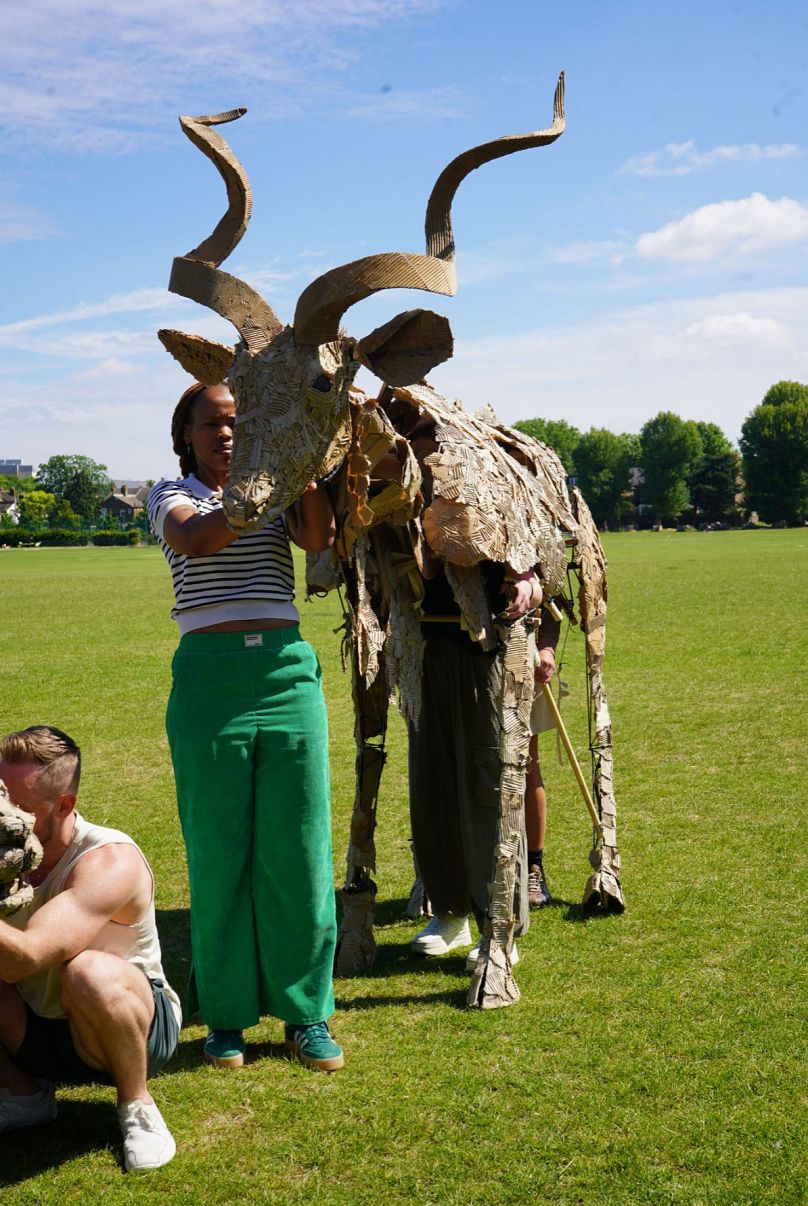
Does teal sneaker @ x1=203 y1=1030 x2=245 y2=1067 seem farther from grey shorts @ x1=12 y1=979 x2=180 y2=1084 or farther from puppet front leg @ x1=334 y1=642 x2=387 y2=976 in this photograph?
puppet front leg @ x1=334 y1=642 x2=387 y2=976

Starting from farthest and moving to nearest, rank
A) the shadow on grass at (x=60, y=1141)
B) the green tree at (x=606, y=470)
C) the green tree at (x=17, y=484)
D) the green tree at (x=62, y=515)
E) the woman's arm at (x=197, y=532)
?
the green tree at (x=17, y=484) < the green tree at (x=62, y=515) < the green tree at (x=606, y=470) < the woman's arm at (x=197, y=532) < the shadow on grass at (x=60, y=1141)

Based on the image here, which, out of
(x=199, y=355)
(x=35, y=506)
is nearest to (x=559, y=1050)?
(x=199, y=355)

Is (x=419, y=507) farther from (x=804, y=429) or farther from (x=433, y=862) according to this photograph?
(x=804, y=429)

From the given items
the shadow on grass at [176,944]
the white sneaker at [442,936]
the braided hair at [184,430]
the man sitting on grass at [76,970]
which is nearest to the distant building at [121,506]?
the shadow on grass at [176,944]

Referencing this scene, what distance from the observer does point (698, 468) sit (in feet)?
328

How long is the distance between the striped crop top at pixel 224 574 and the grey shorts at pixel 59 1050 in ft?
4.31

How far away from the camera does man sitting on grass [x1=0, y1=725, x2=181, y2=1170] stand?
11.6 ft

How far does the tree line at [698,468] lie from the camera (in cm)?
9000

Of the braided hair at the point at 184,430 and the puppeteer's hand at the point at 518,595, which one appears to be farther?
the puppeteer's hand at the point at 518,595

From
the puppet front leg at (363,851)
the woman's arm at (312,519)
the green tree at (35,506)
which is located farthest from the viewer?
the green tree at (35,506)

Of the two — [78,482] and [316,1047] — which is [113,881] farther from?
[78,482]

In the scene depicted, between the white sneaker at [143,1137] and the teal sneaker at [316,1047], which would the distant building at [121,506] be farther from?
the white sneaker at [143,1137]

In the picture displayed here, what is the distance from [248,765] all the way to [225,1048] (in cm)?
111

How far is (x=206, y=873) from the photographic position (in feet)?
14.0
